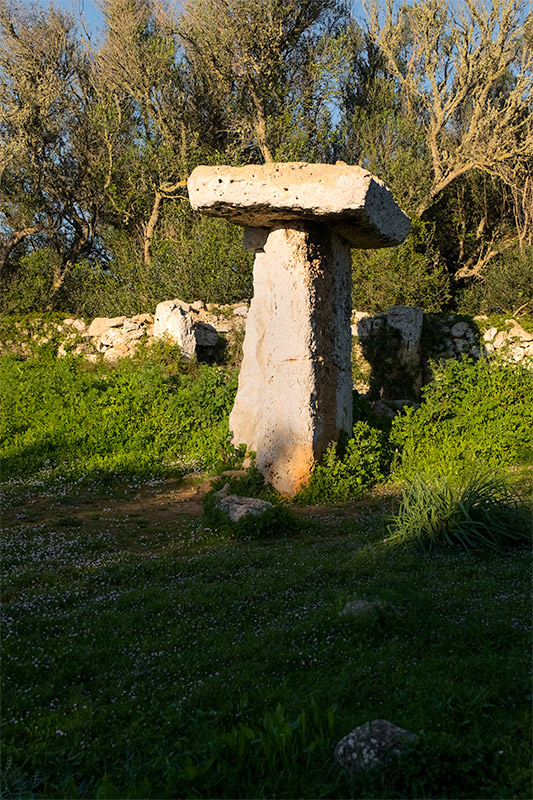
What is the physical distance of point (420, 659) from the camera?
3.34 metres

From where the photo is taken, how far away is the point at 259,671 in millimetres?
3389

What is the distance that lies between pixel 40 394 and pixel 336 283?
5.57 m

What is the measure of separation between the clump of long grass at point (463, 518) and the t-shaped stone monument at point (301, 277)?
2.04m

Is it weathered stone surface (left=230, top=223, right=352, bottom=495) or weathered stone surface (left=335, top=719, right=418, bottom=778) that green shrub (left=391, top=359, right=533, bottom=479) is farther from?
weathered stone surface (left=335, top=719, right=418, bottom=778)

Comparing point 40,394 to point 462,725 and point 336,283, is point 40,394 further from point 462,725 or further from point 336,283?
point 462,725

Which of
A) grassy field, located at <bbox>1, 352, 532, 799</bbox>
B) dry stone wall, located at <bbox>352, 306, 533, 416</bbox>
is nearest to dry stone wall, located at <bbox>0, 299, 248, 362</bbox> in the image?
Result: dry stone wall, located at <bbox>352, 306, 533, 416</bbox>

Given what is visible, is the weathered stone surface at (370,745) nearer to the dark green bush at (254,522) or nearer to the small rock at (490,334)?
the dark green bush at (254,522)

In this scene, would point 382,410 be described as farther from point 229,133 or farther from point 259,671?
point 229,133

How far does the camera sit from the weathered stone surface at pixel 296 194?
6918mm

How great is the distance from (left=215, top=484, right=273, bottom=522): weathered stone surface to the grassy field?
290 millimetres

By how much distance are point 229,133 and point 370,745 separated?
1790 cm

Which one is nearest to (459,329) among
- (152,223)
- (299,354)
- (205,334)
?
(205,334)

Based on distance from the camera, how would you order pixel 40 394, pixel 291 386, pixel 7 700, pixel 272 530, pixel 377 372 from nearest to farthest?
1. pixel 7 700
2. pixel 272 530
3. pixel 291 386
4. pixel 40 394
5. pixel 377 372

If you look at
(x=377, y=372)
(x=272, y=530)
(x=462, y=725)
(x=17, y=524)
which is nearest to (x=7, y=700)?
(x=462, y=725)
